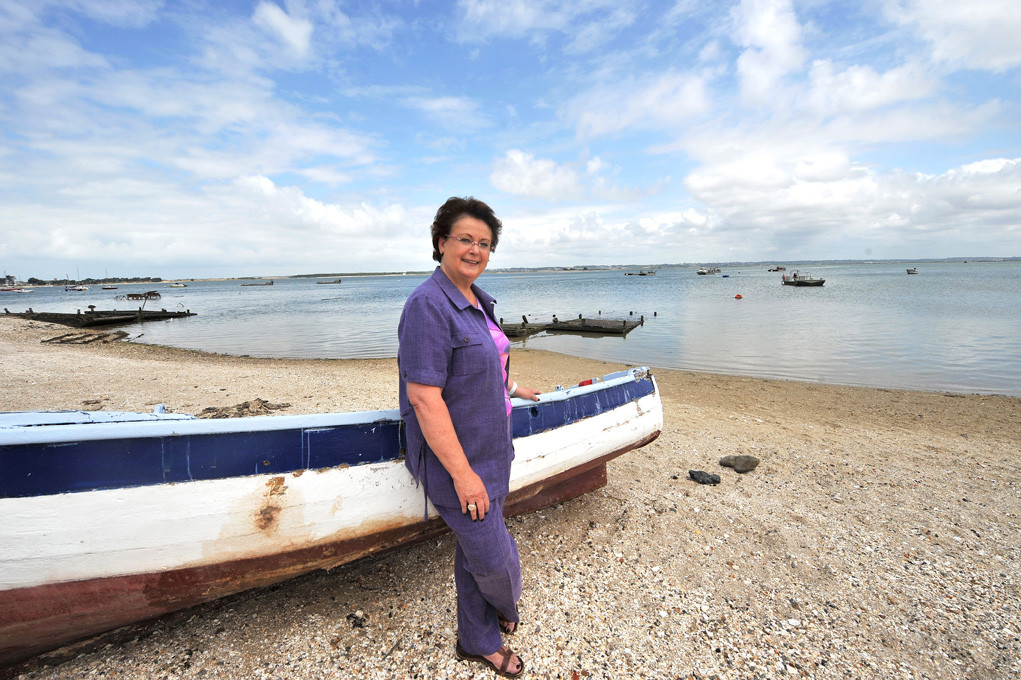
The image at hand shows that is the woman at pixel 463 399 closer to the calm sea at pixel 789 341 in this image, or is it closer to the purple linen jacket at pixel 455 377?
the purple linen jacket at pixel 455 377

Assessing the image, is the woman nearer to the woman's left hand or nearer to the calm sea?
the woman's left hand

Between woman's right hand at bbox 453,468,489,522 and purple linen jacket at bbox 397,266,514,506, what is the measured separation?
0.08 meters

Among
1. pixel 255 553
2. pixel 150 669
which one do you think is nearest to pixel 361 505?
pixel 255 553

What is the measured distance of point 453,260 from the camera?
2.14 m

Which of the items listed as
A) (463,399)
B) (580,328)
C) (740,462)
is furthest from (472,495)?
(580,328)

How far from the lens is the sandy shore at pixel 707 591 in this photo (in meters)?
2.66

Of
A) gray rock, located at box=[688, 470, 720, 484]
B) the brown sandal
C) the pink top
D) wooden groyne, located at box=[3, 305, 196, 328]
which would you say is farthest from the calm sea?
the pink top

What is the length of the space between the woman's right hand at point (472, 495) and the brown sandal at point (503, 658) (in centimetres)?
105

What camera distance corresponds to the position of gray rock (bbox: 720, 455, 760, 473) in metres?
5.63

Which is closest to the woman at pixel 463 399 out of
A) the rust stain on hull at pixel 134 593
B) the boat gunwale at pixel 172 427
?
the boat gunwale at pixel 172 427

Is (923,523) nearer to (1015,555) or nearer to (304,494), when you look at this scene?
(1015,555)

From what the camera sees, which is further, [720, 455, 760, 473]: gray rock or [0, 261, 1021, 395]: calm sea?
[0, 261, 1021, 395]: calm sea

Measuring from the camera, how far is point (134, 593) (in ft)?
8.14

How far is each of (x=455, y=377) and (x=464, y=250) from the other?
23.7 inches
